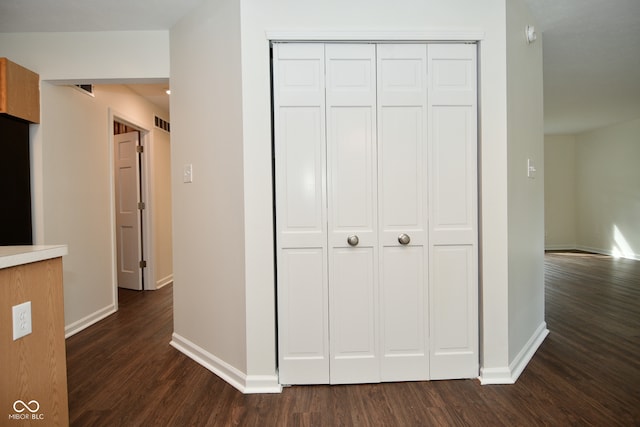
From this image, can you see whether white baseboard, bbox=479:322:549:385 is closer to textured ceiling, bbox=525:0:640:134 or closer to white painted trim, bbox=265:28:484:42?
white painted trim, bbox=265:28:484:42

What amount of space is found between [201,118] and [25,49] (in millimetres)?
1805

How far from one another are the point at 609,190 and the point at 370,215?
296 inches

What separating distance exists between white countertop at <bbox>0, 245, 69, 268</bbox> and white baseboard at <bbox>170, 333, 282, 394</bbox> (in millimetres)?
1312

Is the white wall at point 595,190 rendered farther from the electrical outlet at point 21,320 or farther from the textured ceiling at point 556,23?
the electrical outlet at point 21,320

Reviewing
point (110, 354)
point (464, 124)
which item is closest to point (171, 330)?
point (110, 354)

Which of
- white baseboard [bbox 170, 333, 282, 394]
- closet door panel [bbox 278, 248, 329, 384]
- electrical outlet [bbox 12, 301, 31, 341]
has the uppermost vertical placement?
electrical outlet [bbox 12, 301, 31, 341]

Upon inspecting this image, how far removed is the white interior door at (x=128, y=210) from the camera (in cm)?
447

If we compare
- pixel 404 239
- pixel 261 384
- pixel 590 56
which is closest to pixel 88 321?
pixel 261 384

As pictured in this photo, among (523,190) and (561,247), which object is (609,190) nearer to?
(561,247)

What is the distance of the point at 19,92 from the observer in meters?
2.58

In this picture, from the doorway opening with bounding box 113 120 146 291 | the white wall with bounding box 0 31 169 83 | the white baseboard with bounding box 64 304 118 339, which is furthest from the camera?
the doorway opening with bounding box 113 120 146 291

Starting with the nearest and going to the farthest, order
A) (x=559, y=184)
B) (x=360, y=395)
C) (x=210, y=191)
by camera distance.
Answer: (x=360, y=395) → (x=210, y=191) → (x=559, y=184)

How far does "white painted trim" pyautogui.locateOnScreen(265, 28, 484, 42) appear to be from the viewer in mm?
2016

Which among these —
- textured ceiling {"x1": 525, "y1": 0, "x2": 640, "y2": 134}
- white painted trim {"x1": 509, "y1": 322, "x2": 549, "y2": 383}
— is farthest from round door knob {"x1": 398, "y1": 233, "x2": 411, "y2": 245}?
textured ceiling {"x1": 525, "y1": 0, "x2": 640, "y2": 134}
